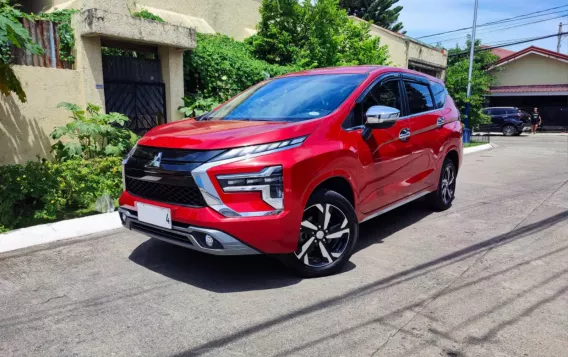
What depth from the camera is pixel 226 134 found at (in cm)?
340

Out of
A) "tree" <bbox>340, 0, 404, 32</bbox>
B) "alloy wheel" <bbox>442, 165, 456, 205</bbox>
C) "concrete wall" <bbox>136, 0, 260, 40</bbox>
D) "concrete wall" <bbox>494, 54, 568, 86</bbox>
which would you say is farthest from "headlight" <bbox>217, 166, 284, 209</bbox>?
"tree" <bbox>340, 0, 404, 32</bbox>

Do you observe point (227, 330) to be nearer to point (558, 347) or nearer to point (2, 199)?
point (558, 347)

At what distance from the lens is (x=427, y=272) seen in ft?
12.8


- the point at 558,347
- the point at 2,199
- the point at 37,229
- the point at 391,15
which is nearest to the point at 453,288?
the point at 558,347

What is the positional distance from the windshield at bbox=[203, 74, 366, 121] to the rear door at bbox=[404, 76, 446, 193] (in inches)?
38.4

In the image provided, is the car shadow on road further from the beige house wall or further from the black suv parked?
the black suv parked

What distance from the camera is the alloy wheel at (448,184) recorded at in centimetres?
603

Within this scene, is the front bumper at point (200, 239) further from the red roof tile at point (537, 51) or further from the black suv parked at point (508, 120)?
the red roof tile at point (537, 51)

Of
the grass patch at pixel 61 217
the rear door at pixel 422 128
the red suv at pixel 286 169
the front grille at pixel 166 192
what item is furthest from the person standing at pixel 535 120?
the front grille at pixel 166 192

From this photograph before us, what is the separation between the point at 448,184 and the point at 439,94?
4.19 feet

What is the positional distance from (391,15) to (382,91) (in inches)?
1417

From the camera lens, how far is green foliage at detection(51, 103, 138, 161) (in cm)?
629

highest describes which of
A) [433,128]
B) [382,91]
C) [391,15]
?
[391,15]

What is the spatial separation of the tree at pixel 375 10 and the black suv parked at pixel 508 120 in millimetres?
15083
